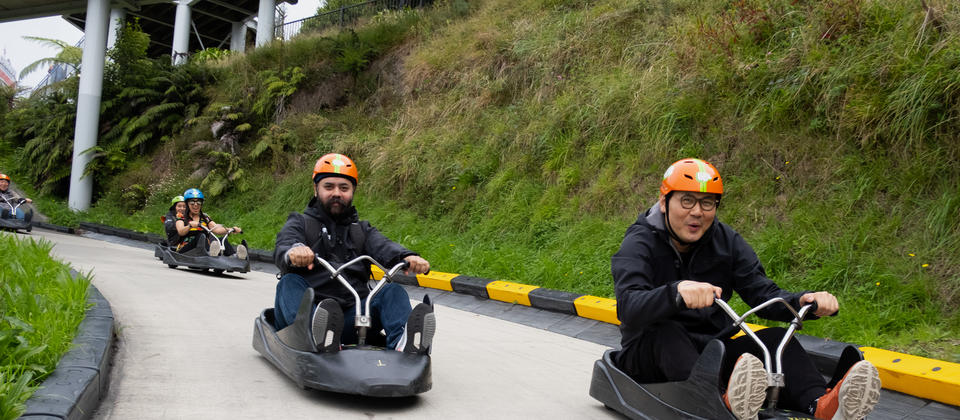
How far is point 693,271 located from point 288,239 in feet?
7.73

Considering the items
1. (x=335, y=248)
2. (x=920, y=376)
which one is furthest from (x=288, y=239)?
(x=920, y=376)

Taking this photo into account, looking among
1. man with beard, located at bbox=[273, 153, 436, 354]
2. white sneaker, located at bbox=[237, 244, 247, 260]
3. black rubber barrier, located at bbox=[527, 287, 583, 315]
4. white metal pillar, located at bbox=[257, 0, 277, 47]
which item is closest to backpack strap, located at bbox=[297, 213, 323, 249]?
man with beard, located at bbox=[273, 153, 436, 354]

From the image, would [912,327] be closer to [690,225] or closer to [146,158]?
[690,225]

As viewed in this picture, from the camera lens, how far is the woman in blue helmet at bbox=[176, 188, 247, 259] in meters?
11.5

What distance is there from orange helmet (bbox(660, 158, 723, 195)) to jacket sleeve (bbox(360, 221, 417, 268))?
168 cm

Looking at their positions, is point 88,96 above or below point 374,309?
above

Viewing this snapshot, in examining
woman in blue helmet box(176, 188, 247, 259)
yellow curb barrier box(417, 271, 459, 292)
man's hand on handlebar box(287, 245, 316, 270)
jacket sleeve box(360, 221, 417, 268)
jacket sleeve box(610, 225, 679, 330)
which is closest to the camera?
jacket sleeve box(610, 225, 679, 330)

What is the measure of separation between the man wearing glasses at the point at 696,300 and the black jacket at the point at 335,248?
1.59 m

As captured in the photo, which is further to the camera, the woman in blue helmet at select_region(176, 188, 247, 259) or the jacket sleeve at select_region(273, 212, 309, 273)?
the woman in blue helmet at select_region(176, 188, 247, 259)

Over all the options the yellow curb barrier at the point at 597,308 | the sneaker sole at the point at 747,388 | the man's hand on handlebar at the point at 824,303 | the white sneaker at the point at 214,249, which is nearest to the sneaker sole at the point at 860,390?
the sneaker sole at the point at 747,388

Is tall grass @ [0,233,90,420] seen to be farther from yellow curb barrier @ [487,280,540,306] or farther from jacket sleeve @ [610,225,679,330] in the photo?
yellow curb barrier @ [487,280,540,306]

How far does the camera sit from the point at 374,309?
4.42 metres

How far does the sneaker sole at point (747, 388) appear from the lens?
285 cm

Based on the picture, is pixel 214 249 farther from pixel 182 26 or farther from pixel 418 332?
pixel 182 26
